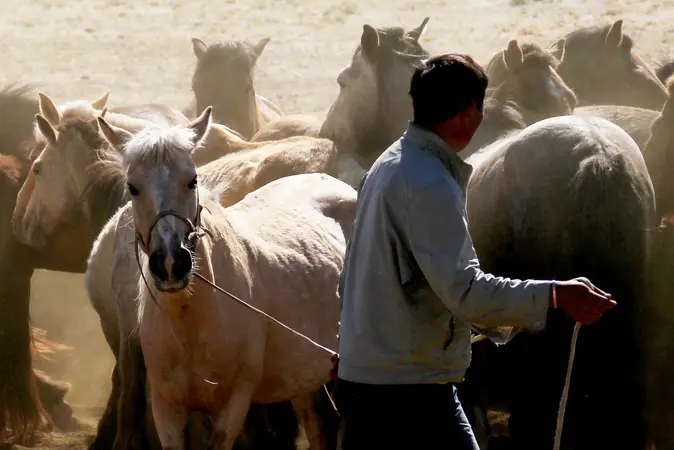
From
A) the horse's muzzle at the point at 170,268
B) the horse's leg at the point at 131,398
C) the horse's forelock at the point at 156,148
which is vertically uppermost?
the horse's forelock at the point at 156,148

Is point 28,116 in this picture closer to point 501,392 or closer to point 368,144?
point 368,144

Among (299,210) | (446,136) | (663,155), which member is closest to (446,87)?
(446,136)

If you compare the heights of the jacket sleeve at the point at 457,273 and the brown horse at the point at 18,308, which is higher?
the jacket sleeve at the point at 457,273

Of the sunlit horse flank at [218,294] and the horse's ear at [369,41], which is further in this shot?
the horse's ear at [369,41]

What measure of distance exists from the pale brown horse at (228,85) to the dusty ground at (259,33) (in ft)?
18.6

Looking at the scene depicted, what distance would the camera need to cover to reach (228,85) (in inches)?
476

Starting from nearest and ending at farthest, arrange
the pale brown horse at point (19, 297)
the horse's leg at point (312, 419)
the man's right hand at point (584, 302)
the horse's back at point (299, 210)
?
the man's right hand at point (584, 302)
the horse's back at point (299, 210)
the horse's leg at point (312, 419)
the pale brown horse at point (19, 297)

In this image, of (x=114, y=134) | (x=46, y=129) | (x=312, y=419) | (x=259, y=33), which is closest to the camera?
(x=114, y=134)

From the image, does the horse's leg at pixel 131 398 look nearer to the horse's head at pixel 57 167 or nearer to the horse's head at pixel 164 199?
the horse's head at pixel 57 167

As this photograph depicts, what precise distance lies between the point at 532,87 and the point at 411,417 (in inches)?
196

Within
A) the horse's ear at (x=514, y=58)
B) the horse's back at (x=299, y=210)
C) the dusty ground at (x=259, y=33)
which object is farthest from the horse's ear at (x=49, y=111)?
the dusty ground at (x=259, y=33)

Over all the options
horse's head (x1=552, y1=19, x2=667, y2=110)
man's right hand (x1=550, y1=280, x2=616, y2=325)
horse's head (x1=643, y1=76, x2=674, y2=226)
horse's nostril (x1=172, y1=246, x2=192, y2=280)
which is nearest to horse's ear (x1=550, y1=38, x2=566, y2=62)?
horse's head (x1=552, y1=19, x2=667, y2=110)

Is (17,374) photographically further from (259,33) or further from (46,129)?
(259,33)

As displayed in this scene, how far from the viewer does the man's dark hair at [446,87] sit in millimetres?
3832
